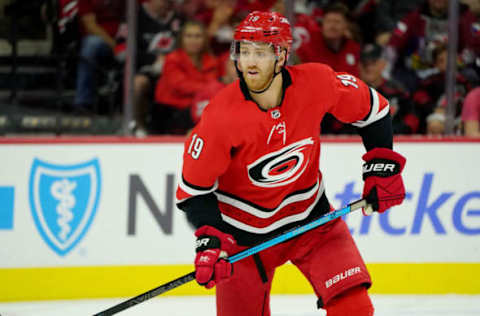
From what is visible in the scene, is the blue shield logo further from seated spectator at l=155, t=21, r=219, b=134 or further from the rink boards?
seated spectator at l=155, t=21, r=219, b=134

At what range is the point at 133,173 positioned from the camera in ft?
14.1

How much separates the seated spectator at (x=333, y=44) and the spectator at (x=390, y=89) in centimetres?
6

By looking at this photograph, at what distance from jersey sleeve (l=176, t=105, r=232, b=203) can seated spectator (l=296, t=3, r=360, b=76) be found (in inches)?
84.3

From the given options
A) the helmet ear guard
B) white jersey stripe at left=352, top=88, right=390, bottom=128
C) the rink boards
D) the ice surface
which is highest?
the helmet ear guard

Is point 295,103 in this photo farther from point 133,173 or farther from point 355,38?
point 355,38

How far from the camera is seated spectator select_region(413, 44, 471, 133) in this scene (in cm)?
455

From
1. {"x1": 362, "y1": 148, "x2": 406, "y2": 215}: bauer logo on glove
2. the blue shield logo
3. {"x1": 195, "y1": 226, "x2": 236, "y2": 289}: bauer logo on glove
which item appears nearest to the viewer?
{"x1": 195, "y1": 226, "x2": 236, "y2": 289}: bauer logo on glove

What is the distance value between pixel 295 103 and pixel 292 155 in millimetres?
169

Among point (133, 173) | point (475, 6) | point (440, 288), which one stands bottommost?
point (440, 288)

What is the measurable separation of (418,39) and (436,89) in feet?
1.05

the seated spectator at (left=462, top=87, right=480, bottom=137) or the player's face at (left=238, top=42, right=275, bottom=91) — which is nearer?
the player's face at (left=238, top=42, right=275, bottom=91)

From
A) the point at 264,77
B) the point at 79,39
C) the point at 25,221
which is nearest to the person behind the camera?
the point at 264,77

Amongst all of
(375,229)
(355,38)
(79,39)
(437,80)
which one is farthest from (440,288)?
(79,39)

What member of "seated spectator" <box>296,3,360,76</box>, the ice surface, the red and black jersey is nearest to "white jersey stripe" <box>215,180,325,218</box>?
the red and black jersey
